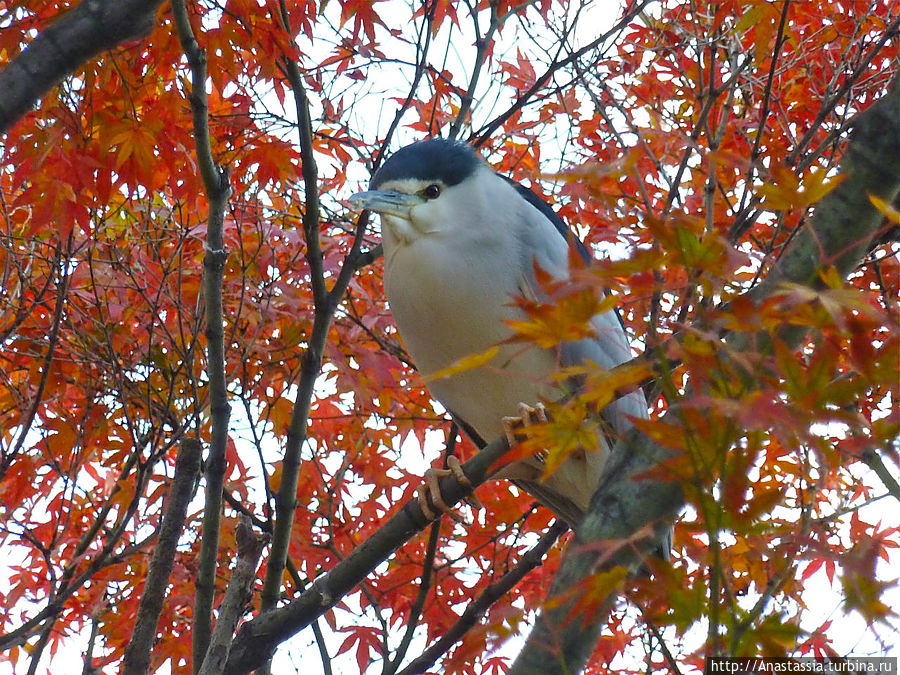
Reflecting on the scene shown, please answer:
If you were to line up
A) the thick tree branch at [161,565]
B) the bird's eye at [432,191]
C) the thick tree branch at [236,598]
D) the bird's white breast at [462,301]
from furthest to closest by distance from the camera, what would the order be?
the bird's eye at [432,191] → the bird's white breast at [462,301] → the thick tree branch at [161,565] → the thick tree branch at [236,598]

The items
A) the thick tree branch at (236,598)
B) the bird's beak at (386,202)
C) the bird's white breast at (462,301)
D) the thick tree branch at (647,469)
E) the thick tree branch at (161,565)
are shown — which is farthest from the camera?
the bird's white breast at (462,301)

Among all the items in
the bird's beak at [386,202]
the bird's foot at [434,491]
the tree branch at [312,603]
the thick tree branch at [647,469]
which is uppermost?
the bird's beak at [386,202]

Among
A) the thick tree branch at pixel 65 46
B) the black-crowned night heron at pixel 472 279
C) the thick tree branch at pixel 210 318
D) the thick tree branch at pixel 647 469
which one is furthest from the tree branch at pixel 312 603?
the thick tree branch at pixel 65 46

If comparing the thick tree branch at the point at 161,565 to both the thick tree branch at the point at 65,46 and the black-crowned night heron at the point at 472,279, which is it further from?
the thick tree branch at the point at 65,46

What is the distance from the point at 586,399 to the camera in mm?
1120

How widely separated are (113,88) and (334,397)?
57.9 inches

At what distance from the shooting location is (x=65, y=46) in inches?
61.4

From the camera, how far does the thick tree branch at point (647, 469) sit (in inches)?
46.6

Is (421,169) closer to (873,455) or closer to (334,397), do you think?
(334,397)

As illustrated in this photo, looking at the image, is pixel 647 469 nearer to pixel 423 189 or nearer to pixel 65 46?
pixel 65 46

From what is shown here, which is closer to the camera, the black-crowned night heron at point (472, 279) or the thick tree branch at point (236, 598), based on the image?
the thick tree branch at point (236, 598)

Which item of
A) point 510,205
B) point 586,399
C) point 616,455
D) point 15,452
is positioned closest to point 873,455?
point 616,455

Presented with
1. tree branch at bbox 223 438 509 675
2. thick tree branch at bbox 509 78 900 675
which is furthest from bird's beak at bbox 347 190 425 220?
thick tree branch at bbox 509 78 900 675

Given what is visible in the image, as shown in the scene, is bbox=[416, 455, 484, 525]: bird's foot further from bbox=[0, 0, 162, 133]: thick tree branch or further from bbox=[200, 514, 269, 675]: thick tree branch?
bbox=[0, 0, 162, 133]: thick tree branch
